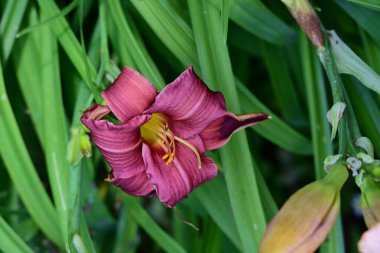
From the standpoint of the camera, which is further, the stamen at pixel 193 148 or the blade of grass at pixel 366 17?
the blade of grass at pixel 366 17

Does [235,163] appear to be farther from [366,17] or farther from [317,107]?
[366,17]

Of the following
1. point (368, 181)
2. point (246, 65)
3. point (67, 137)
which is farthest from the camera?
point (246, 65)

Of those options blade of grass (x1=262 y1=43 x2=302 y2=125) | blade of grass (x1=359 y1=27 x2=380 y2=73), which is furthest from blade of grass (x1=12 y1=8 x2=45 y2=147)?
blade of grass (x1=359 y1=27 x2=380 y2=73)

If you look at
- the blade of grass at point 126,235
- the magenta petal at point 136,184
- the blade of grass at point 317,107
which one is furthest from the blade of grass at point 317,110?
the blade of grass at point 126,235

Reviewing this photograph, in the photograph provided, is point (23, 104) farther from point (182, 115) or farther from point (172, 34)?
point (182, 115)

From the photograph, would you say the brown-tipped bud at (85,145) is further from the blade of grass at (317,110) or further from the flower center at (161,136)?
the blade of grass at (317,110)

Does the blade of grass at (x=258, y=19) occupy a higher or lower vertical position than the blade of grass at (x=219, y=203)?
higher

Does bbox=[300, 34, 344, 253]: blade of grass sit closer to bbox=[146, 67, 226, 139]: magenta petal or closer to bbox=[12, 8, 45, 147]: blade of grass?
bbox=[146, 67, 226, 139]: magenta petal

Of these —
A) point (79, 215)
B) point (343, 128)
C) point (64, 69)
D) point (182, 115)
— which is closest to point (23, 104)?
point (64, 69)

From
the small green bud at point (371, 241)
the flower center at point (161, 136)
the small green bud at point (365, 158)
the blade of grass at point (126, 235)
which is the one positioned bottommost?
the blade of grass at point (126, 235)
